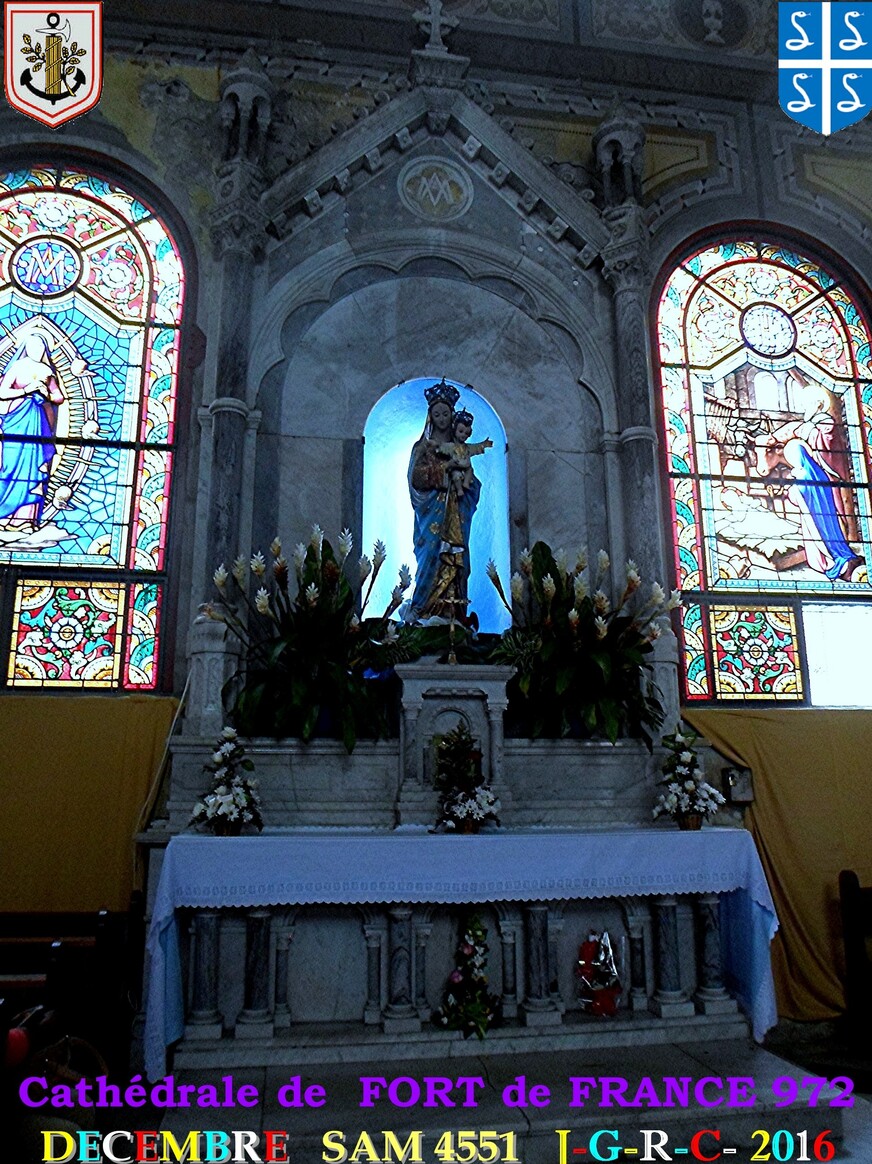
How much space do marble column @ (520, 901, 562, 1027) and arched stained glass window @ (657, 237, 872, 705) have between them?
3.15 metres

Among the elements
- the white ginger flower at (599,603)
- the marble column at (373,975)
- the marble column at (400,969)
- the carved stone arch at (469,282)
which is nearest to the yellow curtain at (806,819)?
the white ginger flower at (599,603)

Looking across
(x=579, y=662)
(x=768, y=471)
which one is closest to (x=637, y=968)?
(x=579, y=662)

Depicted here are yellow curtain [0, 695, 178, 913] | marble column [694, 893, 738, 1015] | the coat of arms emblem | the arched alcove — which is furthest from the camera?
the coat of arms emblem

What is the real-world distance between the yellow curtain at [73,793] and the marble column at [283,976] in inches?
61.4

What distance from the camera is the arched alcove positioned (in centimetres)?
753

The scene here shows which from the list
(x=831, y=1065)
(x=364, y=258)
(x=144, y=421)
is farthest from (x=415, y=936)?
(x=364, y=258)

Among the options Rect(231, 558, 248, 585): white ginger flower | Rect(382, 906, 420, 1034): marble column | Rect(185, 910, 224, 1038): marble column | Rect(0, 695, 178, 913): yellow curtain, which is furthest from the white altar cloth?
Rect(231, 558, 248, 585): white ginger flower

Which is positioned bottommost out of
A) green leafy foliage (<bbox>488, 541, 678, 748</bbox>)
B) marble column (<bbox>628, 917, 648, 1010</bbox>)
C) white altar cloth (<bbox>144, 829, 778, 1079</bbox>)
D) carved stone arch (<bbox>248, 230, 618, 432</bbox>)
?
marble column (<bbox>628, 917, 648, 1010</bbox>)

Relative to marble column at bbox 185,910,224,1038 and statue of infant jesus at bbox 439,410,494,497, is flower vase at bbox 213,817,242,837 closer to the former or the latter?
marble column at bbox 185,910,224,1038

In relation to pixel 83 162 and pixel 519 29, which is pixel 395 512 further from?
pixel 519 29

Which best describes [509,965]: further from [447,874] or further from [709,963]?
→ [709,963]

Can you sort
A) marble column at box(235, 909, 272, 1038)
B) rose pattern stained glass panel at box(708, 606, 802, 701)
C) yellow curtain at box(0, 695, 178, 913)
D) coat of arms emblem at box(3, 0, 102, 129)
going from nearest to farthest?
marble column at box(235, 909, 272, 1038)
yellow curtain at box(0, 695, 178, 913)
rose pattern stained glass panel at box(708, 606, 802, 701)
coat of arms emblem at box(3, 0, 102, 129)

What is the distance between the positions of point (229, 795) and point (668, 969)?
2768mm

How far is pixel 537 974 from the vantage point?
5180mm
